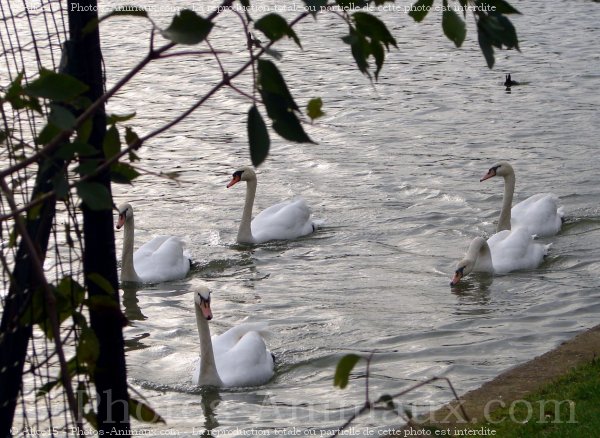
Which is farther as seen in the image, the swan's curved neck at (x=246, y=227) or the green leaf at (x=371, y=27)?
the swan's curved neck at (x=246, y=227)

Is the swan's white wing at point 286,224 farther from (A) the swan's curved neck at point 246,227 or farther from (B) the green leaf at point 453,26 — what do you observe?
(B) the green leaf at point 453,26

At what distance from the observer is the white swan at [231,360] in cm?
692

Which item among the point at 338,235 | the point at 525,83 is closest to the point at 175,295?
the point at 338,235

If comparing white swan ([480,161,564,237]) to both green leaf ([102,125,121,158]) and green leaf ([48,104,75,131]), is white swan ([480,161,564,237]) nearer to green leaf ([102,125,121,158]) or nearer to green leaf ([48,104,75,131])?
green leaf ([102,125,121,158])

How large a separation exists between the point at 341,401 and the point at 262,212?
4609 mm

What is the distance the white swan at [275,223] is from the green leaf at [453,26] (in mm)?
8383

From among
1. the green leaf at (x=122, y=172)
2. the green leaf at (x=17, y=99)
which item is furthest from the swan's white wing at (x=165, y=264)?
the green leaf at (x=17, y=99)

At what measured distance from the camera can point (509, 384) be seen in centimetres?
573

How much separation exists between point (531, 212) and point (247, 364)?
4369 mm

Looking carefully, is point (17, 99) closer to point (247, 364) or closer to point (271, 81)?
point (271, 81)

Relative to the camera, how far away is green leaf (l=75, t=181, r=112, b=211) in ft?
5.74

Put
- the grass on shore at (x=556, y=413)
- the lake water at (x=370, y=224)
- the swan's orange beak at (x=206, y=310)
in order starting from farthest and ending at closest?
the lake water at (x=370, y=224), the swan's orange beak at (x=206, y=310), the grass on shore at (x=556, y=413)

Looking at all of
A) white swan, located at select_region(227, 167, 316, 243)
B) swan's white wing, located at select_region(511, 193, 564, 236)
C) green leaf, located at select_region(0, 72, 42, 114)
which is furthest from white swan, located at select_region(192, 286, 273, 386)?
green leaf, located at select_region(0, 72, 42, 114)

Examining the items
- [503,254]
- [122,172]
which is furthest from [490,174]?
[122,172]
